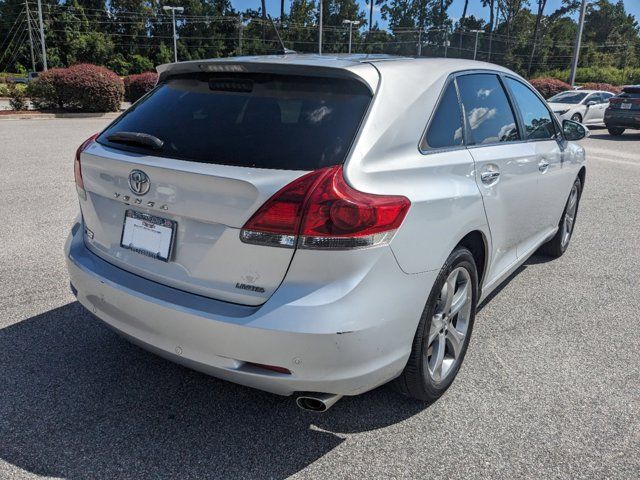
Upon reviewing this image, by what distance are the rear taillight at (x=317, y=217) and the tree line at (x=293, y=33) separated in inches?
2743

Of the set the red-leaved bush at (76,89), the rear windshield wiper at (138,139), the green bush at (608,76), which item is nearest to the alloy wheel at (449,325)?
the rear windshield wiper at (138,139)

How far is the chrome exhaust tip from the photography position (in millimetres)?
2209

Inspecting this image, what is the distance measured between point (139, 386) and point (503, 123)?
2.68 metres

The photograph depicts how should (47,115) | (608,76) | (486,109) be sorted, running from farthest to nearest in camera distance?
(608,76), (47,115), (486,109)

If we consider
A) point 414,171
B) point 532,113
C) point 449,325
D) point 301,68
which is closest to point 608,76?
point 532,113

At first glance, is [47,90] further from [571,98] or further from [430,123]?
[430,123]

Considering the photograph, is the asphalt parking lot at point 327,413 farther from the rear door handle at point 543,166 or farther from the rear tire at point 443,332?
the rear door handle at point 543,166

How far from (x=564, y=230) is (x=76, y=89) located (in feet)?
62.8

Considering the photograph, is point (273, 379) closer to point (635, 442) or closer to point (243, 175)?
point (243, 175)

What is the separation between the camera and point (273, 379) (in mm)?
2148

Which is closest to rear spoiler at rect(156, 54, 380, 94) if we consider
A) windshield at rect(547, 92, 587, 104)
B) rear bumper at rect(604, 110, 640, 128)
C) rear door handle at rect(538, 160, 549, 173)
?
rear door handle at rect(538, 160, 549, 173)

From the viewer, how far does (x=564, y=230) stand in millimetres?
5211

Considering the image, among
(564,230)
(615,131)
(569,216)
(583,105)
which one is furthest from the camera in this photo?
(583,105)

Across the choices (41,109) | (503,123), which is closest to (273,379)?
(503,123)
